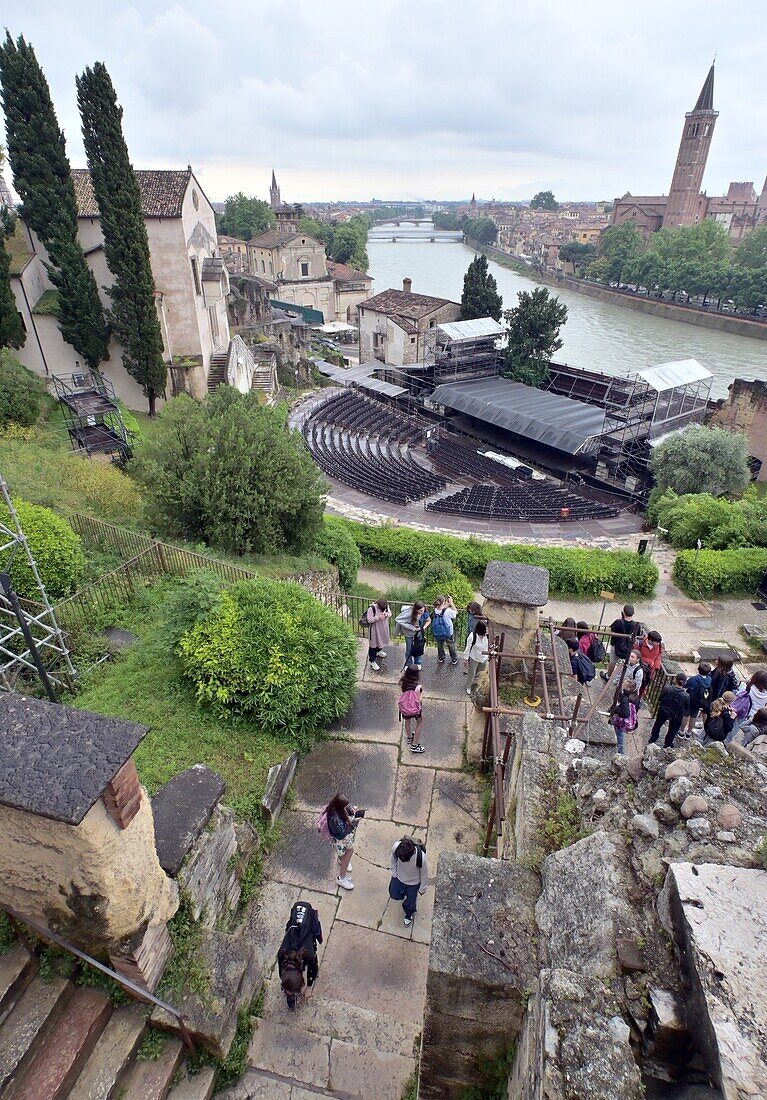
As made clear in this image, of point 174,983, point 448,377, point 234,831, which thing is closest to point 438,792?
point 234,831

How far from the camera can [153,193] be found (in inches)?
907

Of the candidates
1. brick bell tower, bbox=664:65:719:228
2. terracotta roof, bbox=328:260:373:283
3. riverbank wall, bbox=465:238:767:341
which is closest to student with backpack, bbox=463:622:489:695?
riverbank wall, bbox=465:238:767:341

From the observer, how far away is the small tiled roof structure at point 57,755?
119 inches

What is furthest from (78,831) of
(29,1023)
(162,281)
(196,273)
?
(196,273)

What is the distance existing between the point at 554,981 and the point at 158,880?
2621 mm

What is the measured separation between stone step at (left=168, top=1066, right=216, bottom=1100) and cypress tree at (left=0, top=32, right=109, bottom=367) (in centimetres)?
2265

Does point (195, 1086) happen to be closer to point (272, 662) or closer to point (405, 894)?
point (405, 894)

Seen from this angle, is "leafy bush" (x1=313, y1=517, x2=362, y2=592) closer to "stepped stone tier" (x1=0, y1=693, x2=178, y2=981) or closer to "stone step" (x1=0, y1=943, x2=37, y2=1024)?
"stepped stone tier" (x1=0, y1=693, x2=178, y2=981)

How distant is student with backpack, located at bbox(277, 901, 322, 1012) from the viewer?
429 cm

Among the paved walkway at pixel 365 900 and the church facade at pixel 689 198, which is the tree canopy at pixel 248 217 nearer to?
the church facade at pixel 689 198

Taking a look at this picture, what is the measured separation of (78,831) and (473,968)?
90.9 inches

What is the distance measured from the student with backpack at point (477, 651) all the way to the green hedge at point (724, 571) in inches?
442

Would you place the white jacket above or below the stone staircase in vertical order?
below

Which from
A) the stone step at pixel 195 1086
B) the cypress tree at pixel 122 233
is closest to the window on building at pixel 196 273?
the cypress tree at pixel 122 233
